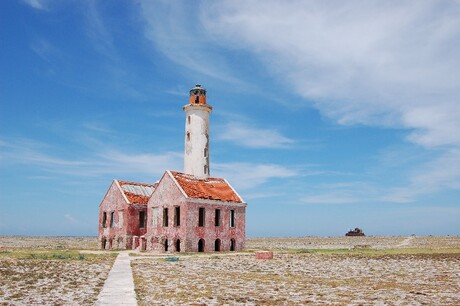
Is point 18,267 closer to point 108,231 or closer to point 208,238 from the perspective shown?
point 208,238

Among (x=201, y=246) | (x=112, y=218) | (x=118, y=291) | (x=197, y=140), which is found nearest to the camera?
(x=118, y=291)

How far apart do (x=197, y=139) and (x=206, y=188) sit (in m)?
6.62

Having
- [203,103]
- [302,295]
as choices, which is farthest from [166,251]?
[302,295]

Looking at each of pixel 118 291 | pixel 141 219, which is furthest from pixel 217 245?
pixel 118 291

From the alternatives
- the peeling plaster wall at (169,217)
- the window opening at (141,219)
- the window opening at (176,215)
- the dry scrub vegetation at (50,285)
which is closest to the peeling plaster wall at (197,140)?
the peeling plaster wall at (169,217)

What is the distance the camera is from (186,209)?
3659 cm

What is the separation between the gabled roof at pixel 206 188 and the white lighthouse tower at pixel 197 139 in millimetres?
2332

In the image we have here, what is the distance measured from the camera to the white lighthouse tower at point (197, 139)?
44.7 meters

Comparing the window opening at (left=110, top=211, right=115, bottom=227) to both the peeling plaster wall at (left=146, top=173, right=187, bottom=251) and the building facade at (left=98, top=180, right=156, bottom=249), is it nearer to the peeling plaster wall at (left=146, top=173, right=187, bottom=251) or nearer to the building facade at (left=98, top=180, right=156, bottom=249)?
the building facade at (left=98, top=180, right=156, bottom=249)

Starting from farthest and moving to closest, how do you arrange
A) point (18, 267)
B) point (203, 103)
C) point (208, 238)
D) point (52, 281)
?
point (203, 103) < point (208, 238) < point (18, 267) < point (52, 281)

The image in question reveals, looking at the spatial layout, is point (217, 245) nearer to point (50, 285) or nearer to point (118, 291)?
point (50, 285)

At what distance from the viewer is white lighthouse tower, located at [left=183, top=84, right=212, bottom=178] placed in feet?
147

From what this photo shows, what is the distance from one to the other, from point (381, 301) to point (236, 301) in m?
3.81

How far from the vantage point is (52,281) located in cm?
1577
